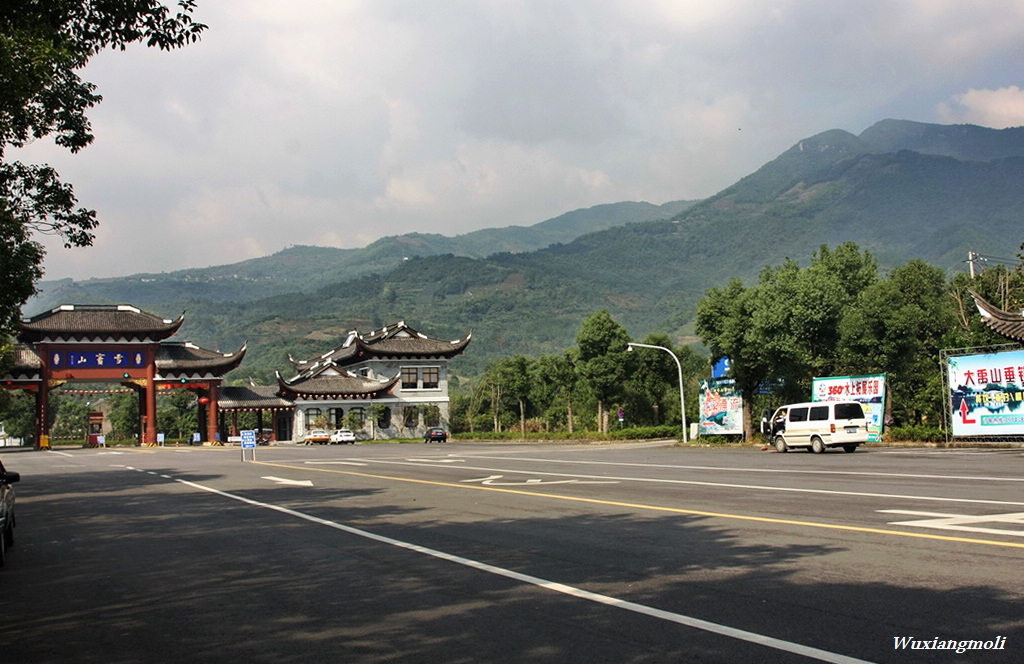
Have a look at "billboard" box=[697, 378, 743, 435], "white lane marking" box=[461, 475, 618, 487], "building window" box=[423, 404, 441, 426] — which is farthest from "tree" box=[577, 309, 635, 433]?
"white lane marking" box=[461, 475, 618, 487]

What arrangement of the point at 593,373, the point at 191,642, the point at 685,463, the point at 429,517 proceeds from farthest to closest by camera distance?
the point at 593,373, the point at 685,463, the point at 429,517, the point at 191,642

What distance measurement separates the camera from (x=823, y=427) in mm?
34656

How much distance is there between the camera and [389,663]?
6.14 meters

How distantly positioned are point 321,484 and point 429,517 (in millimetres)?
9814

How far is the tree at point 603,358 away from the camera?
61.3m

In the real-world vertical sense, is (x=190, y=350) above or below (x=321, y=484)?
above

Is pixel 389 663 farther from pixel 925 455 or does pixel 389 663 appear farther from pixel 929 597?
pixel 925 455

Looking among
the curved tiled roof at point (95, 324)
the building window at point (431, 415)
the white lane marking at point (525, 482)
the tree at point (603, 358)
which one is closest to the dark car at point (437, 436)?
the building window at point (431, 415)

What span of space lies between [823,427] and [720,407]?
557 inches

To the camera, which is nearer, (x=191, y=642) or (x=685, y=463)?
(x=191, y=642)

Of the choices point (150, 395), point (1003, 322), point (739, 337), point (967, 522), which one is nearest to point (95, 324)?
point (150, 395)

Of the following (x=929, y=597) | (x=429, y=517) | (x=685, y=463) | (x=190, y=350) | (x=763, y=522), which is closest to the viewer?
(x=929, y=597)

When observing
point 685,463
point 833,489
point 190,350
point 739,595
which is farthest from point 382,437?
point 739,595

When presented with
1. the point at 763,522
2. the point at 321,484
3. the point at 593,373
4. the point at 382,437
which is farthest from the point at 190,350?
the point at 763,522
